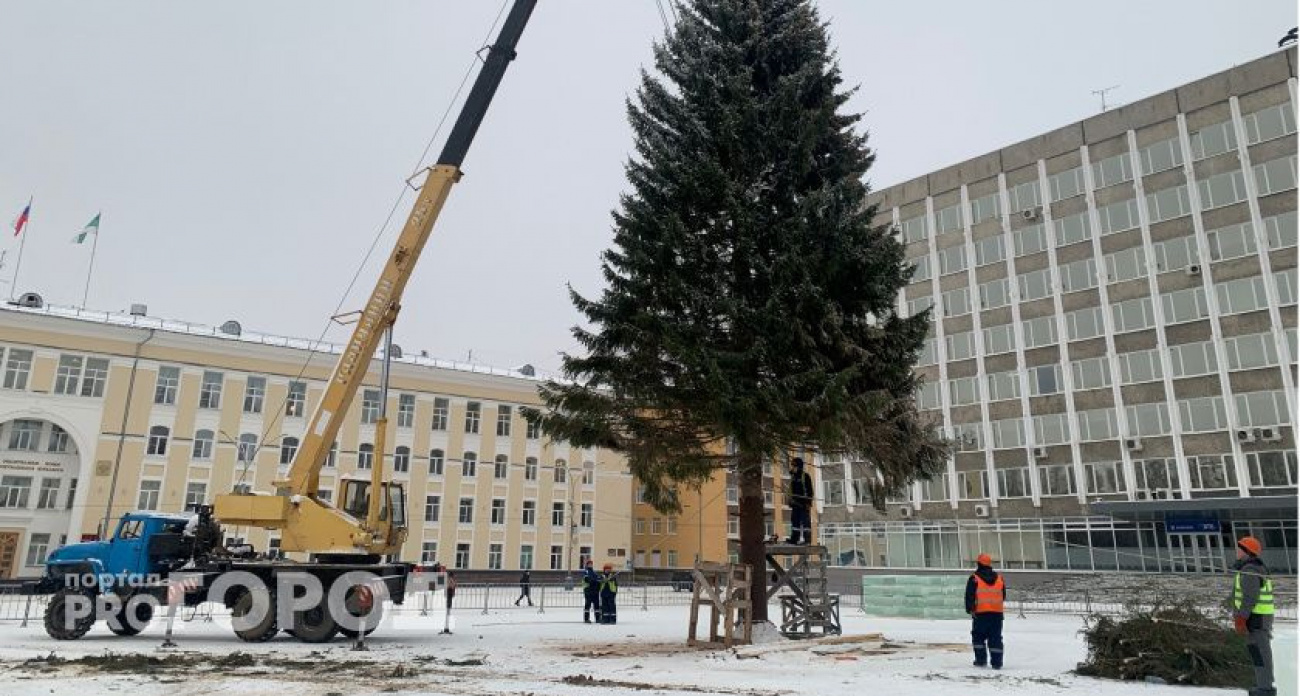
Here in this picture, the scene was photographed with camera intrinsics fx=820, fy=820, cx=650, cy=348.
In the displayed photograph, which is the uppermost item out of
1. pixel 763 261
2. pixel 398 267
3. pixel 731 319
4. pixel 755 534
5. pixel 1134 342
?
pixel 1134 342

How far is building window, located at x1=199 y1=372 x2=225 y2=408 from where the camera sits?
4894 centimetres

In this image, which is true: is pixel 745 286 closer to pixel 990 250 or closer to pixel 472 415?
pixel 990 250

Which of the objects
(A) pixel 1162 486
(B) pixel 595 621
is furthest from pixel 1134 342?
(B) pixel 595 621

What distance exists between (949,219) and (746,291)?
3634 cm

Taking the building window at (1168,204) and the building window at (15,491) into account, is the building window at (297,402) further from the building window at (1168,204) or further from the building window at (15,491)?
the building window at (1168,204)

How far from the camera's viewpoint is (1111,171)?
42.2m

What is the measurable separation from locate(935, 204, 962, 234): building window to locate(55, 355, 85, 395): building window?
49.5m

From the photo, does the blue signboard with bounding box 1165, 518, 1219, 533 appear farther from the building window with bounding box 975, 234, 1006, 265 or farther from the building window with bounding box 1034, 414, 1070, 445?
the building window with bounding box 975, 234, 1006, 265

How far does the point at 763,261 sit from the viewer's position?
15188mm

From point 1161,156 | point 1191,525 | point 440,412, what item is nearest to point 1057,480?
point 1191,525

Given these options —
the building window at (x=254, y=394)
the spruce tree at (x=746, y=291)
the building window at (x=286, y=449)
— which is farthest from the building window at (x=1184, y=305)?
the building window at (x=254, y=394)

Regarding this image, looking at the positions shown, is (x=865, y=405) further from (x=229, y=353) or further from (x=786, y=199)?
(x=229, y=353)

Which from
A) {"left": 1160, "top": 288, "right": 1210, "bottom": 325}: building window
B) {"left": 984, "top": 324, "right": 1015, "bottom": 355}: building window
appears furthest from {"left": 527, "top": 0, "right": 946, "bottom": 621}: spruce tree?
{"left": 984, "top": 324, "right": 1015, "bottom": 355}: building window

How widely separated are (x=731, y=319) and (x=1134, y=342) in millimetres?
33492
